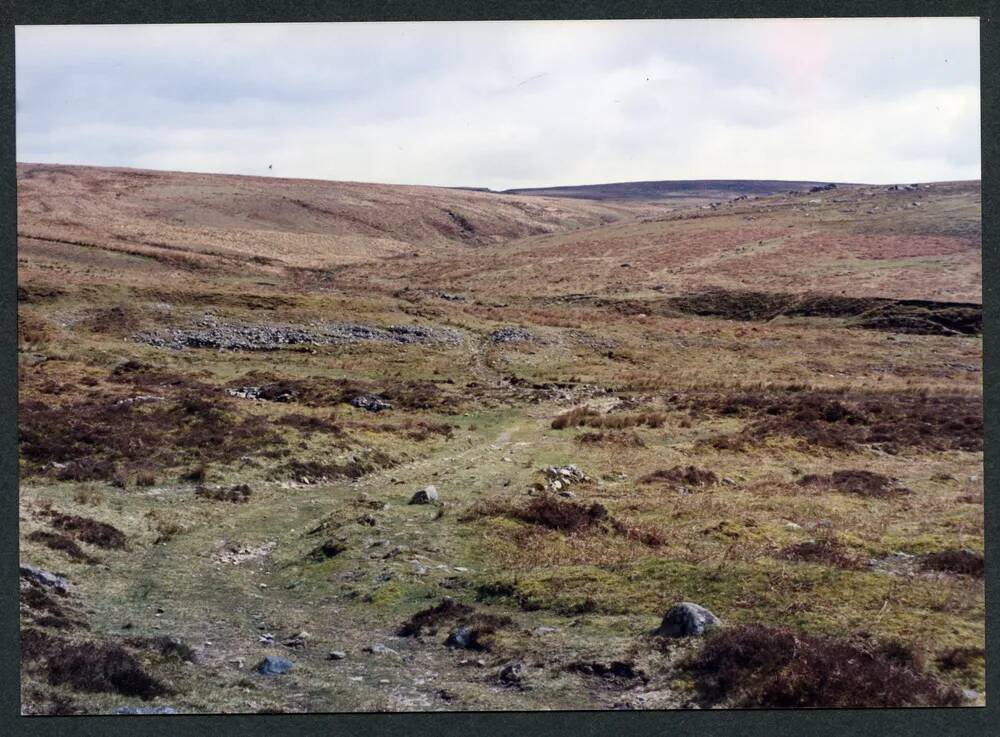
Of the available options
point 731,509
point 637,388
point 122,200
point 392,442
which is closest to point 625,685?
point 731,509

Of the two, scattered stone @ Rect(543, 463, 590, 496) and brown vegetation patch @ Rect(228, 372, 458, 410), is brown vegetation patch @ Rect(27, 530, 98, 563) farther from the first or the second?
brown vegetation patch @ Rect(228, 372, 458, 410)

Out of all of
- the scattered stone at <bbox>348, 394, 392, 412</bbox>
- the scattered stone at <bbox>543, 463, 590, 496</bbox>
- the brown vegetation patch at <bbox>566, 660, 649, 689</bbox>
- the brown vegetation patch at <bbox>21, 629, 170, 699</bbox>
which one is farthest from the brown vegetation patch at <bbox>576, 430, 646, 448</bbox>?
the brown vegetation patch at <bbox>21, 629, 170, 699</bbox>

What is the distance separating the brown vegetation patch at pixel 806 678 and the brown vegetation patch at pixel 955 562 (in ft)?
13.3

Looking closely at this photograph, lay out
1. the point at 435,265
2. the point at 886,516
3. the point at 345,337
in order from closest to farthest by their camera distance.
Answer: the point at 886,516, the point at 345,337, the point at 435,265

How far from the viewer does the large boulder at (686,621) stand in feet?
40.5

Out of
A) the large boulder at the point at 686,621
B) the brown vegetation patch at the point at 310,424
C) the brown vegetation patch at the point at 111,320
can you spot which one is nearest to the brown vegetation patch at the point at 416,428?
the brown vegetation patch at the point at 310,424

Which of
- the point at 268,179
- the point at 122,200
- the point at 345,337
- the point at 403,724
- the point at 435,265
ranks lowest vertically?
→ the point at 403,724

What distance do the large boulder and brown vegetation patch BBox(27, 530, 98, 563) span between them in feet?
39.3

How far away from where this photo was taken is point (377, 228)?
15862 cm

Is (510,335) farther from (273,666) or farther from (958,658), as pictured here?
(958,658)

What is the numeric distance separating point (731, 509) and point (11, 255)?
17331 mm

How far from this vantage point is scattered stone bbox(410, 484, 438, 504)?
21672 millimetres

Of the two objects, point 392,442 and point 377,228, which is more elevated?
point 377,228

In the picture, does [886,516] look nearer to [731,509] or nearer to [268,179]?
[731,509]
